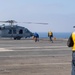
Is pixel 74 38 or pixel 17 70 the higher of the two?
pixel 74 38

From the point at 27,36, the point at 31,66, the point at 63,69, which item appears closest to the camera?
the point at 63,69

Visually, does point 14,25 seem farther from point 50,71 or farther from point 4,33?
point 50,71

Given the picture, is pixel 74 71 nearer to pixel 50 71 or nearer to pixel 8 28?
pixel 50 71

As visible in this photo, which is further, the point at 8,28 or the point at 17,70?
the point at 8,28

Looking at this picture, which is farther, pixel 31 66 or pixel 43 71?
pixel 31 66

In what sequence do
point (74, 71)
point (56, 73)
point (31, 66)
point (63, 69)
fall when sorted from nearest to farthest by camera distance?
point (74, 71) < point (56, 73) < point (63, 69) < point (31, 66)

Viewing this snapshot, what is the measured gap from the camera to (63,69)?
17.0 meters

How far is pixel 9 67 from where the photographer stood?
1795 centimetres

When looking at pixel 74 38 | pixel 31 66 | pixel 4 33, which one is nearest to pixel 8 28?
pixel 4 33

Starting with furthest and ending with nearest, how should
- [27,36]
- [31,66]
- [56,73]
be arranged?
[27,36] < [31,66] < [56,73]

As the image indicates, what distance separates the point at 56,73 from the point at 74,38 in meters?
5.55

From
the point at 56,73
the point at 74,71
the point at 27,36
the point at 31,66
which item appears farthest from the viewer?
the point at 27,36

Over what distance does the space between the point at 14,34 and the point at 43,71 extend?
179 ft

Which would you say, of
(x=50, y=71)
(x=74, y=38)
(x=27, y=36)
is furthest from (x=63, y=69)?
(x=27, y=36)
